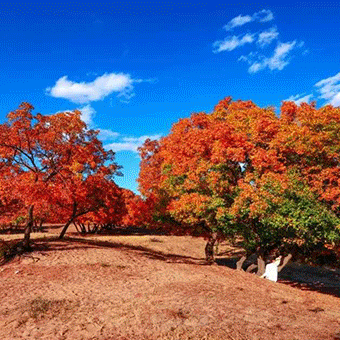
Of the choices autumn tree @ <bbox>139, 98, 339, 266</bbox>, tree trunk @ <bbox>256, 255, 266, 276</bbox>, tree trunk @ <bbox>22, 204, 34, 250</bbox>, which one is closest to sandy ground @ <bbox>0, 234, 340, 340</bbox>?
→ tree trunk @ <bbox>22, 204, 34, 250</bbox>

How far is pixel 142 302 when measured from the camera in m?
13.5

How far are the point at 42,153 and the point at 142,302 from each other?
37.4ft

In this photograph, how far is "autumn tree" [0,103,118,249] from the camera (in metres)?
19.1

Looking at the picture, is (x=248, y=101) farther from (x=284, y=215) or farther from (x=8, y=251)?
(x=8, y=251)

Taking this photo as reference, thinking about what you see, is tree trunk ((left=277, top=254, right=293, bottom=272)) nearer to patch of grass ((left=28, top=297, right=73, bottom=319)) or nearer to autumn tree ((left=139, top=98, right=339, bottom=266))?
autumn tree ((left=139, top=98, right=339, bottom=266))

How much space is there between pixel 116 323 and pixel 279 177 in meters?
10.6

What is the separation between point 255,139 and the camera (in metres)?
18.7

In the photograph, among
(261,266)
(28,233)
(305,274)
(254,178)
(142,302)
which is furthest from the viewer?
(305,274)

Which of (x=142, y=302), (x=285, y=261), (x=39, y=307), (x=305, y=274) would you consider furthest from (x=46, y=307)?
(x=305, y=274)

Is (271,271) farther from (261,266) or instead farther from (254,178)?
(254,178)

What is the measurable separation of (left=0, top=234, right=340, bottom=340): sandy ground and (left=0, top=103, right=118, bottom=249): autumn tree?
148 inches

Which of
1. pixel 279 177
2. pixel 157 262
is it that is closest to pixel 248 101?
pixel 279 177

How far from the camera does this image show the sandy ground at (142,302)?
10.7 m

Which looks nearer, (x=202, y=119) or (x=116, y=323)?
(x=116, y=323)
